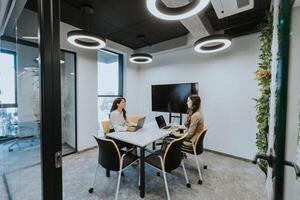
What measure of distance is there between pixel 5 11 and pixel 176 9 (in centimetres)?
261

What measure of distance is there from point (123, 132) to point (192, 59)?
264cm

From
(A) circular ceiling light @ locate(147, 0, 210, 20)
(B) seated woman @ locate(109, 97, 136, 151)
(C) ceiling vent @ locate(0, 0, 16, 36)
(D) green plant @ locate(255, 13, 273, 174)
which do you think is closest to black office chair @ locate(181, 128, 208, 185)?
(D) green plant @ locate(255, 13, 273, 174)

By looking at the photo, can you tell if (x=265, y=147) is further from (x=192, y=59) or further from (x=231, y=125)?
(x=192, y=59)

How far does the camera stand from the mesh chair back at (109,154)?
188cm

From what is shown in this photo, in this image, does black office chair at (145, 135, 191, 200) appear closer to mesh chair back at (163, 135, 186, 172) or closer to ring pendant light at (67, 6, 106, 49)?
mesh chair back at (163, 135, 186, 172)

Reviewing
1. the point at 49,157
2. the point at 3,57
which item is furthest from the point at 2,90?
the point at 49,157

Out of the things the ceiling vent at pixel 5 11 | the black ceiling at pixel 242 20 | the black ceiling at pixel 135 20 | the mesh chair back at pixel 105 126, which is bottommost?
the mesh chair back at pixel 105 126

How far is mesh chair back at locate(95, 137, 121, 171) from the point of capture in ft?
6.17

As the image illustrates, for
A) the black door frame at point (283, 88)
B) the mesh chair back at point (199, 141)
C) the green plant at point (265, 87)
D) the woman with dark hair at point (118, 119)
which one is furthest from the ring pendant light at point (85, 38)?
the green plant at point (265, 87)

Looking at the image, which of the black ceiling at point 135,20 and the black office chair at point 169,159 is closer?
the black office chair at point 169,159

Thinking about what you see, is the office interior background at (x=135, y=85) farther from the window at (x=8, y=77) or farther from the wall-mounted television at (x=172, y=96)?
the wall-mounted television at (x=172, y=96)

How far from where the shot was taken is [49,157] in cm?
85

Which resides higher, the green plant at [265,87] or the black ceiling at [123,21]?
the black ceiling at [123,21]

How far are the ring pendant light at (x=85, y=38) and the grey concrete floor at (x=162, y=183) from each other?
186 cm
